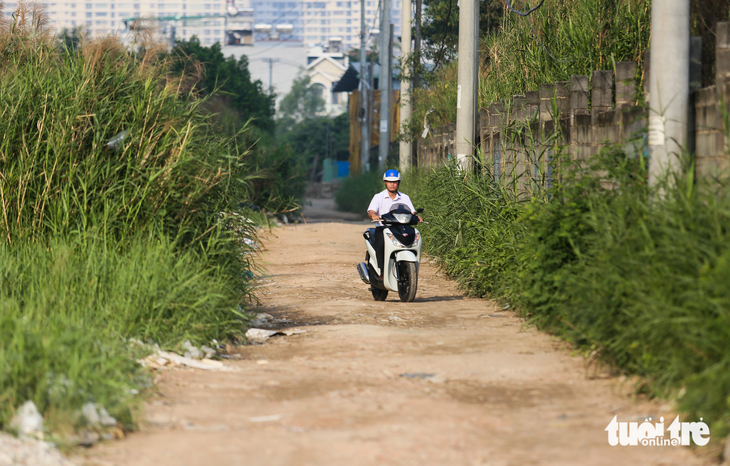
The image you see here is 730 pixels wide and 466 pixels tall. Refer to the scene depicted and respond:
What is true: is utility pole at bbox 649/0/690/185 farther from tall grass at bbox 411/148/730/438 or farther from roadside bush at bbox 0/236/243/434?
roadside bush at bbox 0/236/243/434

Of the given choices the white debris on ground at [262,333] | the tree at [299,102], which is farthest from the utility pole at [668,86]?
the tree at [299,102]

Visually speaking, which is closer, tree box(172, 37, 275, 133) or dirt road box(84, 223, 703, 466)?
dirt road box(84, 223, 703, 466)

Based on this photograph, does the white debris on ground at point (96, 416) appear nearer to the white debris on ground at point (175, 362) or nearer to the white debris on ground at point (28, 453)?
the white debris on ground at point (28, 453)

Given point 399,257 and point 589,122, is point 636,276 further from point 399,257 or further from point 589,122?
point 399,257

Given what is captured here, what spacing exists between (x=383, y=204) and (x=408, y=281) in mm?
971

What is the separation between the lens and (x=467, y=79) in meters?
12.1

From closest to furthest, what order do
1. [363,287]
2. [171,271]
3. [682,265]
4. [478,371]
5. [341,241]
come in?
[682,265] → [478,371] → [171,271] → [363,287] → [341,241]

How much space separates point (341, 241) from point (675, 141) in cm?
1291

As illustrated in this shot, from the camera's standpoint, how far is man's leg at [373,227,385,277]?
9.46 m

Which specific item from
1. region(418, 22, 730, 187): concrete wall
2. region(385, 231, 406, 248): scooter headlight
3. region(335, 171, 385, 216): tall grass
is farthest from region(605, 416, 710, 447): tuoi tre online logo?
region(335, 171, 385, 216): tall grass

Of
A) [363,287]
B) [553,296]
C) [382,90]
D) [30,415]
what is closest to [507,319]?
[553,296]

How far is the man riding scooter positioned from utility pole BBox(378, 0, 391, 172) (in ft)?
56.0

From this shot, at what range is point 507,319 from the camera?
804 centimetres

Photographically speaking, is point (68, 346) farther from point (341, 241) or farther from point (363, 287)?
point (341, 241)
